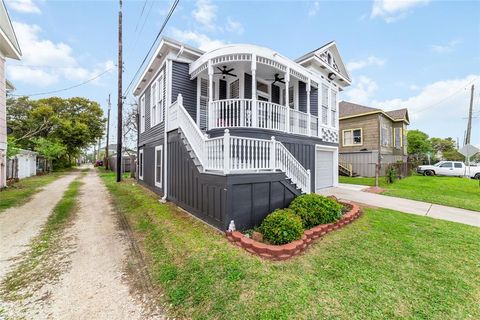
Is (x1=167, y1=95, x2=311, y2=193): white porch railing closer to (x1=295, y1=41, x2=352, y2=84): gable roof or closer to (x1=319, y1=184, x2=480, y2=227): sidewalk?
(x1=319, y1=184, x2=480, y2=227): sidewalk

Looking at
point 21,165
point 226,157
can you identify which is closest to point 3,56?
point 21,165

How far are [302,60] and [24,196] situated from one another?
1384cm

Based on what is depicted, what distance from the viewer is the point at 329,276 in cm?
306

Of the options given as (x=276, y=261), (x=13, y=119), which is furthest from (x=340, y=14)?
(x=13, y=119)

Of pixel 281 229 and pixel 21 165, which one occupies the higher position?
pixel 21 165

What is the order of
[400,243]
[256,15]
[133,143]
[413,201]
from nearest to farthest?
[400,243] → [413,201] → [256,15] → [133,143]

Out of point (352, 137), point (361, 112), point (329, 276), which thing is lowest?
point (329, 276)

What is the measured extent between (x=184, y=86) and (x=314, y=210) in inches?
264

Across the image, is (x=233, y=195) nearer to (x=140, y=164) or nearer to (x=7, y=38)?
(x=140, y=164)

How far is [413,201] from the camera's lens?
8.18 metres

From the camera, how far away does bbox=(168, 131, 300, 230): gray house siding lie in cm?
442

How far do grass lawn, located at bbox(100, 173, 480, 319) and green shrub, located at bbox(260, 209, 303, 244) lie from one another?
0.40 meters

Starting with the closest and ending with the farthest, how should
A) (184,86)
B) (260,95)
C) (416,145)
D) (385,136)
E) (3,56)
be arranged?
(184,86) < (260,95) < (3,56) < (385,136) < (416,145)

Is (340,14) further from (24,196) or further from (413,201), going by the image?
(24,196)
